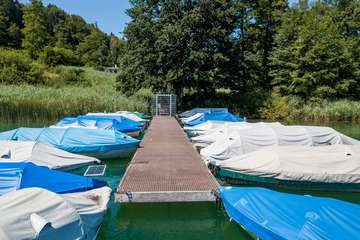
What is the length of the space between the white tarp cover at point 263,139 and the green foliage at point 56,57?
58276 mm

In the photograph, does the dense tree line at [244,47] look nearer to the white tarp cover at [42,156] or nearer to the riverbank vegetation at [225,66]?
the riverbank vegetation at [225,66]

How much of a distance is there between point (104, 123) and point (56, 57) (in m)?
53.9

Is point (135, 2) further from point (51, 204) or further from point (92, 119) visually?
point (51, 204)

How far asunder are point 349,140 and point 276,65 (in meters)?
30.4

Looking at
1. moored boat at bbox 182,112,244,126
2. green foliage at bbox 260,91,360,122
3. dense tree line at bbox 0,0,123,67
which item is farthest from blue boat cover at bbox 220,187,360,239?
dense tree line at bbox 0,0,123,67

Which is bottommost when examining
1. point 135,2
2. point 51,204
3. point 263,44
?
point 51,204

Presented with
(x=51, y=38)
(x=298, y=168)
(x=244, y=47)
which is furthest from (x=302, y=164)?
(x=51, y=38)

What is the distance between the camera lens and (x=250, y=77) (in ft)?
147

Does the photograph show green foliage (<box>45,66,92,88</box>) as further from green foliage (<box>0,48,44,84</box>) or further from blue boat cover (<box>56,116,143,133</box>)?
blue boat cover (<box>56,116,143,133</box>)

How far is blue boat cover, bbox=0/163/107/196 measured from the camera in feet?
27.9

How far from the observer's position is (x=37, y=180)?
888 centimetres

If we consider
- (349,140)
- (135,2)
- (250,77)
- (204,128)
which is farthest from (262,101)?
(349,140)

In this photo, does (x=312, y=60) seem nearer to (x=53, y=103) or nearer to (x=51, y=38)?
(x=53, y=103)

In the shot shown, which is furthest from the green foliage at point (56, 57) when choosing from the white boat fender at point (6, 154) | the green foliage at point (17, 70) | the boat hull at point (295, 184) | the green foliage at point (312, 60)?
the boat hull at point (295, 184)
